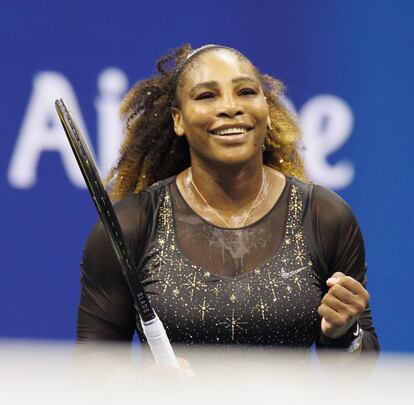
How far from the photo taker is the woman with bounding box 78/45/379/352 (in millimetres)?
2113

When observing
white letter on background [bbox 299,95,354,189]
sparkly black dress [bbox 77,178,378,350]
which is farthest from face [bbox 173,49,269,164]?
white letter on background [bbox 299,95,354,189]

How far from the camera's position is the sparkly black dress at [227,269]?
6.93 feet

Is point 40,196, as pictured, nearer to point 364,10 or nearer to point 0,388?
point 364,10

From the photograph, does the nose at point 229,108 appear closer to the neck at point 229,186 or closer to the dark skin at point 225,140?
the dark skin at point 225,140

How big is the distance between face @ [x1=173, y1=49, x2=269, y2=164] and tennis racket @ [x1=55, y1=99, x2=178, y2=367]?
372 millimetres

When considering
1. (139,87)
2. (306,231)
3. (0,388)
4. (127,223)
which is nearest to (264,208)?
(306,231)

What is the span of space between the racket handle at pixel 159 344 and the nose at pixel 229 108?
1.58ft

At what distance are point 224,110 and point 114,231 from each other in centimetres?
39

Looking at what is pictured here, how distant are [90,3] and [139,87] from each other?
28.3 inches

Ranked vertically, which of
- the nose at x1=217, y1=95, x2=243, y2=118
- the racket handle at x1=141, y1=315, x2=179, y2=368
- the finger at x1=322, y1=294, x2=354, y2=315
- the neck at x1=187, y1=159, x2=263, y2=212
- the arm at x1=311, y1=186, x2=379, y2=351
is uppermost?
the nose at x1=217, y1=95, x2=243, y2=118

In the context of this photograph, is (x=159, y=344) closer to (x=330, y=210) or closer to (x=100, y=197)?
(x=100, y=197)

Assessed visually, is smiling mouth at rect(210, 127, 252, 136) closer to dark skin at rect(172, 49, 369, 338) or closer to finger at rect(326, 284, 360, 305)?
dark skin at rect(172, 49, 369, 338)

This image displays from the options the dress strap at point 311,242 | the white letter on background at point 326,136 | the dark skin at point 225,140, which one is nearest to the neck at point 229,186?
the dark skin at point 225,140

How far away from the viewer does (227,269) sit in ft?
7.07
